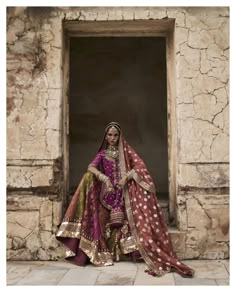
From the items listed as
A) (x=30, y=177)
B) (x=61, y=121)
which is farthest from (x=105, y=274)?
(x=61, y=121)

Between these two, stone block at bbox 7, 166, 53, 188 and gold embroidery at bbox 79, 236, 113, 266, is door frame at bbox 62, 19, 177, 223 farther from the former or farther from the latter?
gold embroidery at bbox 79, 236, 113, 266

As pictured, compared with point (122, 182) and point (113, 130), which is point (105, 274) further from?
point (113, 130)

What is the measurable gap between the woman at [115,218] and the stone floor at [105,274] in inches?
5.9

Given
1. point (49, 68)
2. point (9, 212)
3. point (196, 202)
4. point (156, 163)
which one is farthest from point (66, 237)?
point (156, 163)

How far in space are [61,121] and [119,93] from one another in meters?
2.71

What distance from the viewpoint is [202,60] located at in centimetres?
403

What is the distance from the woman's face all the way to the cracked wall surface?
0.52m

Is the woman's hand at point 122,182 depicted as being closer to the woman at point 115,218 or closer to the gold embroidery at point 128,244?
the woman at point 115,218

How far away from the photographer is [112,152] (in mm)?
4145

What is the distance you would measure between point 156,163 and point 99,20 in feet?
9.98

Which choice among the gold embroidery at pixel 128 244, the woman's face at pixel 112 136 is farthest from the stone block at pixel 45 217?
the woman's face at pixel 112 136

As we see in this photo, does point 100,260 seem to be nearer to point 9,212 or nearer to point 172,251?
point 172,251

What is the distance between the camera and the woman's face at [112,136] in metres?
4.08

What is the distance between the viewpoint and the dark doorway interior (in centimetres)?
657
